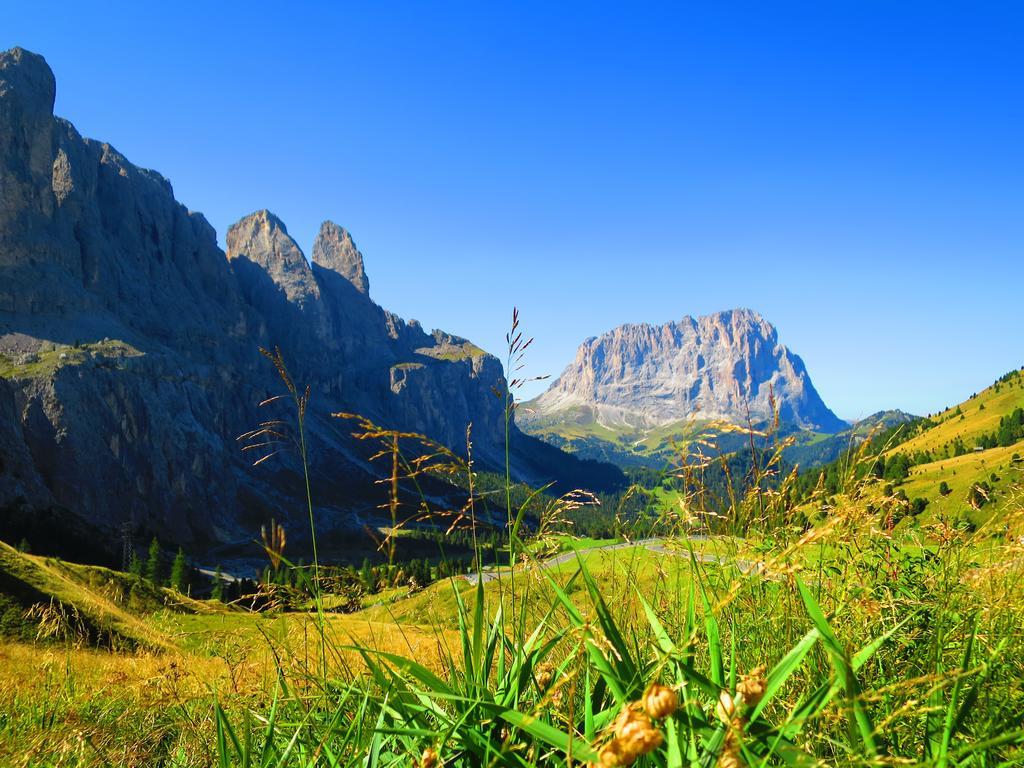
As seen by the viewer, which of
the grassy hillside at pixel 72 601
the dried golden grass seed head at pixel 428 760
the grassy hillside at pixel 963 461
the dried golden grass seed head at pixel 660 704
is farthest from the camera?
the grassy hillside at pixel 72 601

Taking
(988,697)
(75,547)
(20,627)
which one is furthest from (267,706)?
(75,547)

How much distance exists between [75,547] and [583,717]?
15584cm

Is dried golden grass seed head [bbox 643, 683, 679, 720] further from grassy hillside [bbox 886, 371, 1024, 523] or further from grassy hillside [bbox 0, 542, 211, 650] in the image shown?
grassy hillside [bbox 0, 542, 211, 650]

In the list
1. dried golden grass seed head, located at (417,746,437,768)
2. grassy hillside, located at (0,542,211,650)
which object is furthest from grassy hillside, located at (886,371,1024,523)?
grassy hillside, located at (0,542,211,650)

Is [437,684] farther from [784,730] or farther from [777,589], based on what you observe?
[777,589]

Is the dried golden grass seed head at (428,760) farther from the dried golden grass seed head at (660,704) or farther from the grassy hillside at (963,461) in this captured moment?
the grassy hillside at (963,461)

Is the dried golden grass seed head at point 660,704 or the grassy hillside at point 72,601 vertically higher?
the dried golden grass seed head at point 660,704

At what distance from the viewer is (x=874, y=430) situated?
580 centimetres

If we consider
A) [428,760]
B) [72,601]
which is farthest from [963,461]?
[428,760]

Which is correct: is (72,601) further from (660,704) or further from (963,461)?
(963,461)

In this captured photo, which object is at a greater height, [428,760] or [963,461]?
[428,760]

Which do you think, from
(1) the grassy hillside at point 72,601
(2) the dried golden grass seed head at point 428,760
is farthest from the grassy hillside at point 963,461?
(1) the grassy hillside at point 72,601

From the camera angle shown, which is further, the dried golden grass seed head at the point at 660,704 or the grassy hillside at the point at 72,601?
the grassy hillside at the point at 72,601

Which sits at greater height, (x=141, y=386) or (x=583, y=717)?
(x=141, y=386)
